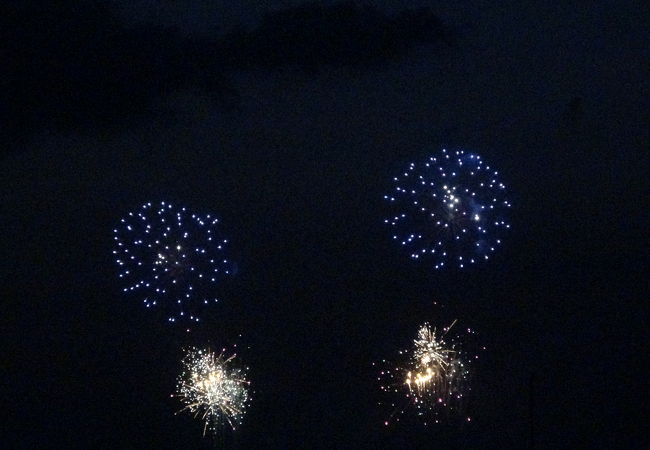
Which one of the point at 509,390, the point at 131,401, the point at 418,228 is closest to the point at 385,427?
the point at 509,390

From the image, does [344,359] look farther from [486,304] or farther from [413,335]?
[486,304]

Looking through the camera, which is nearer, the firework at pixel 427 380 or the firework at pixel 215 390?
the firework at pixel 427 380

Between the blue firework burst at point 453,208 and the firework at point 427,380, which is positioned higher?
the blue firework burst at point 453,208

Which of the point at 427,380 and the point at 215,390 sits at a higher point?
the point at 427,380

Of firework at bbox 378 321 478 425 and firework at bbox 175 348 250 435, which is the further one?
firework at bbox 175 348 250 435
